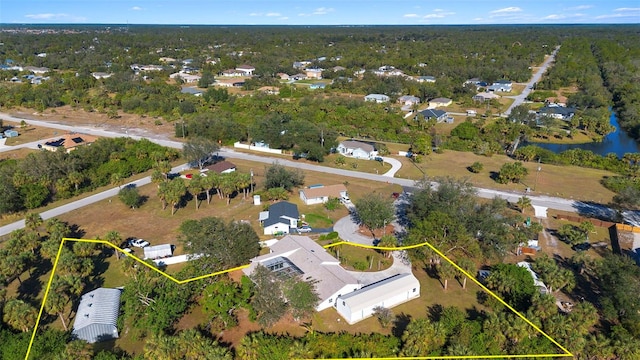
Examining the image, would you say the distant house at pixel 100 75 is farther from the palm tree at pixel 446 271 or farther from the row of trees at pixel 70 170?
the palm tree at pixel 446 271

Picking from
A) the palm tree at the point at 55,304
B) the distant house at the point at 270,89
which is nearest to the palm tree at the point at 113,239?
the palm tree at the point at 55,304

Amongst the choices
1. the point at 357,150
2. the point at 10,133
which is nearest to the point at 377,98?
the point at 357,150

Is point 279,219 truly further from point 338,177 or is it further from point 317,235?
point 338,177

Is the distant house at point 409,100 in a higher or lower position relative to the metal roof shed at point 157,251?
higher

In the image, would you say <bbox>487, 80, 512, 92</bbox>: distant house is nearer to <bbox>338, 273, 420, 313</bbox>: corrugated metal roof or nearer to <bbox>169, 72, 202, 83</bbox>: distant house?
<bbox>169, 72, 202, 83</bbox>: distant house

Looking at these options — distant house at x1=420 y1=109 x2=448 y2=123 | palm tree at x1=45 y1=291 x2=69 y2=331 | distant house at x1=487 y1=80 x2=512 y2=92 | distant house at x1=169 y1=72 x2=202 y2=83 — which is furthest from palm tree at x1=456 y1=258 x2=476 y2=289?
distant house at x1=169 y1=72 x2=202 y2=83

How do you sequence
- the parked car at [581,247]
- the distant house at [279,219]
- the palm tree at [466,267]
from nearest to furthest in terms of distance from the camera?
the palm tree at [466,267]
the parked car at [581,247]
the distant house at [279,219]
